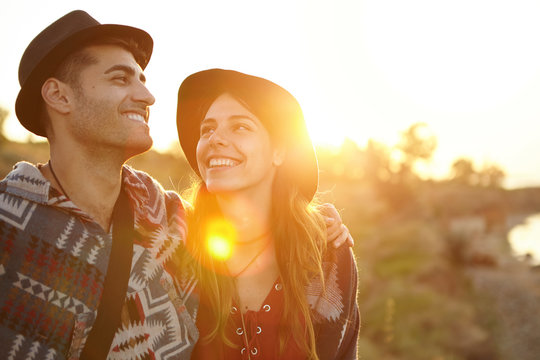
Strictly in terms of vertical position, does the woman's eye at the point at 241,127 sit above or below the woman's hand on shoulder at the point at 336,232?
above

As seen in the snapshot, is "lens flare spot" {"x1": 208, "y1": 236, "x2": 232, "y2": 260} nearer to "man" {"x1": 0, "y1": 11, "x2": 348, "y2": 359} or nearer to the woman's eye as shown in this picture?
"man" {"x1": 0, "y1": 11, "x2": 348, "y2": 359}

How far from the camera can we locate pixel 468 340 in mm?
16266

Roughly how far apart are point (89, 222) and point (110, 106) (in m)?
0.77

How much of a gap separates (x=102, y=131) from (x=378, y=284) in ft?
60.8

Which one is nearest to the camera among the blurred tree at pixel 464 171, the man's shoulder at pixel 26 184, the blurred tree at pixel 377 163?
the man's shoulder at pixel 26 184

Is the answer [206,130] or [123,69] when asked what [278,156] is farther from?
[123,69]

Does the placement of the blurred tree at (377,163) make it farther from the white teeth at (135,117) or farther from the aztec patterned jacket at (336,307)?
the white teeth at (135,117)

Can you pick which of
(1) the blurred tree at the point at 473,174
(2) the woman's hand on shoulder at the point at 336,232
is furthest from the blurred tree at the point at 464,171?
(2) the woman's hand on shoulder at the point at 336,232

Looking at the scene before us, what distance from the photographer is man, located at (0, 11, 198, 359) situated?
240 centimetres

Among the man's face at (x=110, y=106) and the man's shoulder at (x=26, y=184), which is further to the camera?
the man's face at (x=110, y=106)

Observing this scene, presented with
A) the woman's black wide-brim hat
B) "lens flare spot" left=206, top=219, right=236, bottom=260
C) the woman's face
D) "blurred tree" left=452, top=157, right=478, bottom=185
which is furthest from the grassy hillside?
"blurred tree" left=452, top=157, right=478, bottom=185

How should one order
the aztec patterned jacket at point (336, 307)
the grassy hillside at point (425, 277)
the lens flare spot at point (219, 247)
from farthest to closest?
the grassy hillside at point (425, 277) → the lens flare spot at point (219, 247) → the aztec patterned jacket at point (336, 307)

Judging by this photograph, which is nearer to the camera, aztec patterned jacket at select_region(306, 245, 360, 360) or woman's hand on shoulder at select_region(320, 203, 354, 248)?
aztec patterned jacket at select_region(306, 245, 360, 360)

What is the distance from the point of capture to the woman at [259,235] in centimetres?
304
